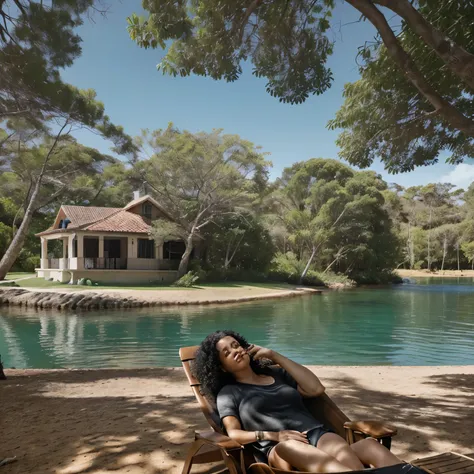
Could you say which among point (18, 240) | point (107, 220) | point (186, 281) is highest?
point (107, 220)

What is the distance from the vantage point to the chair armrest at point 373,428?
91.5 inches

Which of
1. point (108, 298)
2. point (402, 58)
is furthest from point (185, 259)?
point (402, 58)

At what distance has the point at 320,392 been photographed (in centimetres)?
276

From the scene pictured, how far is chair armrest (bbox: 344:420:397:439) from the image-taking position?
232 cm

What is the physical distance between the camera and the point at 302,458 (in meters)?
2.07

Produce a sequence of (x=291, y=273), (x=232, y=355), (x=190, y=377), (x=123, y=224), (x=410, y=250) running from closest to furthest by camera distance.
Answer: (x=232, y=355), (x=190, y=377), (x=123, y=224), (x=291, y=273), (x=410, y=250)

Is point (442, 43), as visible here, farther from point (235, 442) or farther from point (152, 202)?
point (152, 202)

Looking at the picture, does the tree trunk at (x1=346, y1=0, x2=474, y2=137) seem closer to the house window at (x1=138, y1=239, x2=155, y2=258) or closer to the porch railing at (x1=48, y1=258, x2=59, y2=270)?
the house window at (x1=138, y1=239, x2=155, y2=258)

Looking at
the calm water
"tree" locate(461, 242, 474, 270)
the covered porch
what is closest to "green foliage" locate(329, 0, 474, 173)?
the calm water

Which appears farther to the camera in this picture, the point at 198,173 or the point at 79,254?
the point at 198,173

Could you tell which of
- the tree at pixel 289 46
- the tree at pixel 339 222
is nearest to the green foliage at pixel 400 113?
the tree at pixel 289 46

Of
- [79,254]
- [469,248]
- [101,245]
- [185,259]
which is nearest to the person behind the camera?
[79,254]

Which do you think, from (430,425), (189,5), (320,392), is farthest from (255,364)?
(189,5)

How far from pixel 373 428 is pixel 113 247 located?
2767 cm
